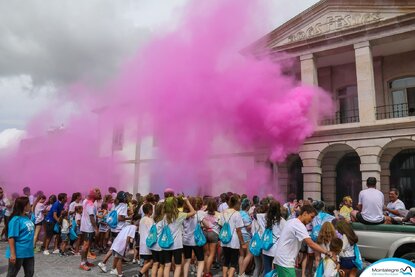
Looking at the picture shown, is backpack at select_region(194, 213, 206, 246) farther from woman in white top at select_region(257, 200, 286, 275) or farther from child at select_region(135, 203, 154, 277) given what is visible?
woman in white top at select_region(257, 200, 286, 275)

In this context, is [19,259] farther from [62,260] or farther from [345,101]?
[345,101]

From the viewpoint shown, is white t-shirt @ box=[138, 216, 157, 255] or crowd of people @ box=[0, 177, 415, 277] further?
white t-shirt @ box=[138, 216, 157, 255]

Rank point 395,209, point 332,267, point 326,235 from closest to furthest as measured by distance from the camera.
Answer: point 332,267 → point 326,235 → point 395,209

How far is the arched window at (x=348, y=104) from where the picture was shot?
709 inches

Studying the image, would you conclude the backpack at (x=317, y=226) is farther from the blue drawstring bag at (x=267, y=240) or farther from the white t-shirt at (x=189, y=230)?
the white t-shirt at (x=189, y=230)

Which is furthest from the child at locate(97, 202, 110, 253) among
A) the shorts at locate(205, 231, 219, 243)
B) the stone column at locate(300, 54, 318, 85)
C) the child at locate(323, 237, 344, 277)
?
the stone column at locate(300, 54, 318, 85)

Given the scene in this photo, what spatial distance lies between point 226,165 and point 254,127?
3422 millimetres

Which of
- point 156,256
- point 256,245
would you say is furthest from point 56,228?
point 256,245

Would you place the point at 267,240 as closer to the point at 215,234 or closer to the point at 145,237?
the point at 215,234

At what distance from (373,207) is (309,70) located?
35.1ft

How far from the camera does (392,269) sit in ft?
8.91

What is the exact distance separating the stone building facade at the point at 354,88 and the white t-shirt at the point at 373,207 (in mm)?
7949

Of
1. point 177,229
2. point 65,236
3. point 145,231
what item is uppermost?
point 177,229

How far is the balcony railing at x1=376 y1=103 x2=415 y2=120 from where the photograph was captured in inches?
658
